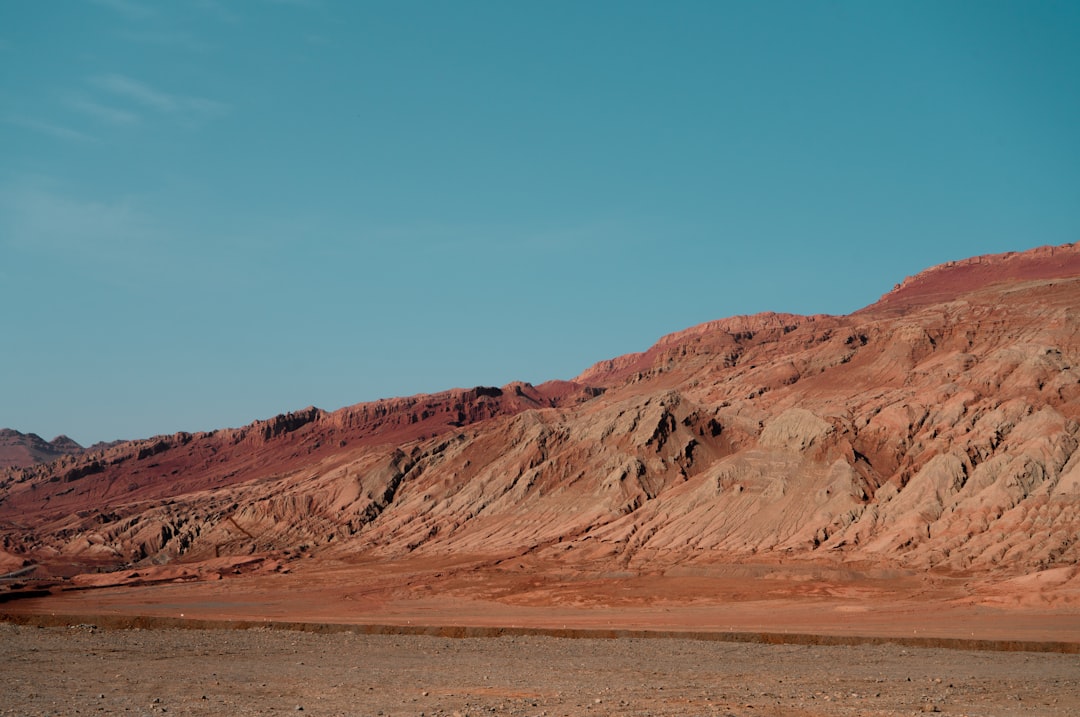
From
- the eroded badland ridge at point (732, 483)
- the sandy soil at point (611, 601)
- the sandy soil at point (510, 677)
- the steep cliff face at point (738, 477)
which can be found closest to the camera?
the sandy soil at point (510, 677)

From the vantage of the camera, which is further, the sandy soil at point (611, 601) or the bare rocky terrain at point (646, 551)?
the sandy soil at point (611, 601)

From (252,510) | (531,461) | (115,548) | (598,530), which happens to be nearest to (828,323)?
(531,461)

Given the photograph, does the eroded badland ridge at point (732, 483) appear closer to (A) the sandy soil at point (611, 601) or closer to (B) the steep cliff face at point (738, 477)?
(B) the steep cliff face at point (738, 477)

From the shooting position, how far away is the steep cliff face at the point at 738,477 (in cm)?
7494

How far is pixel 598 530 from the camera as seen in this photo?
8981 centimetres

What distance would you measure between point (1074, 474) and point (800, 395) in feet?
116

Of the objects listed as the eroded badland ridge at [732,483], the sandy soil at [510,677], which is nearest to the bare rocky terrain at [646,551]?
the sandy soil at [510,677]

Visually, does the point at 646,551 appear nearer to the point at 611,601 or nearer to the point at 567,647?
the point at 611,601

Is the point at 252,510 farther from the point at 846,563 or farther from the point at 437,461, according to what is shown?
the point at 846,563

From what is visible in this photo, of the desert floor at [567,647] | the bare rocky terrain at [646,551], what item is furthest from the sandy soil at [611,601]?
the bare rocky terrain at [646,551]

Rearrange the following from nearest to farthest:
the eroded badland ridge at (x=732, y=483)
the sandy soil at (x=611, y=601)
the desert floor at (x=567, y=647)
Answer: the desert floor at (x=567, y=647), the sandy soil at (x=611, y=601), the eroded badland ridge at (x=732, y=483)

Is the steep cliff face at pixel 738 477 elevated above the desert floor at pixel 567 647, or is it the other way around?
the steep cliff face at pixel 738 477

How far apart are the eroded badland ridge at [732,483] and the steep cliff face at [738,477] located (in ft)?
0.78

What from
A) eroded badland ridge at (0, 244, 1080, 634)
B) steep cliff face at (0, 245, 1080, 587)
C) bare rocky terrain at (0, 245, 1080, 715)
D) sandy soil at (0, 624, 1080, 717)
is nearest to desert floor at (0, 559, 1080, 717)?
sandy soil at (0, 624, 1080, 717)
